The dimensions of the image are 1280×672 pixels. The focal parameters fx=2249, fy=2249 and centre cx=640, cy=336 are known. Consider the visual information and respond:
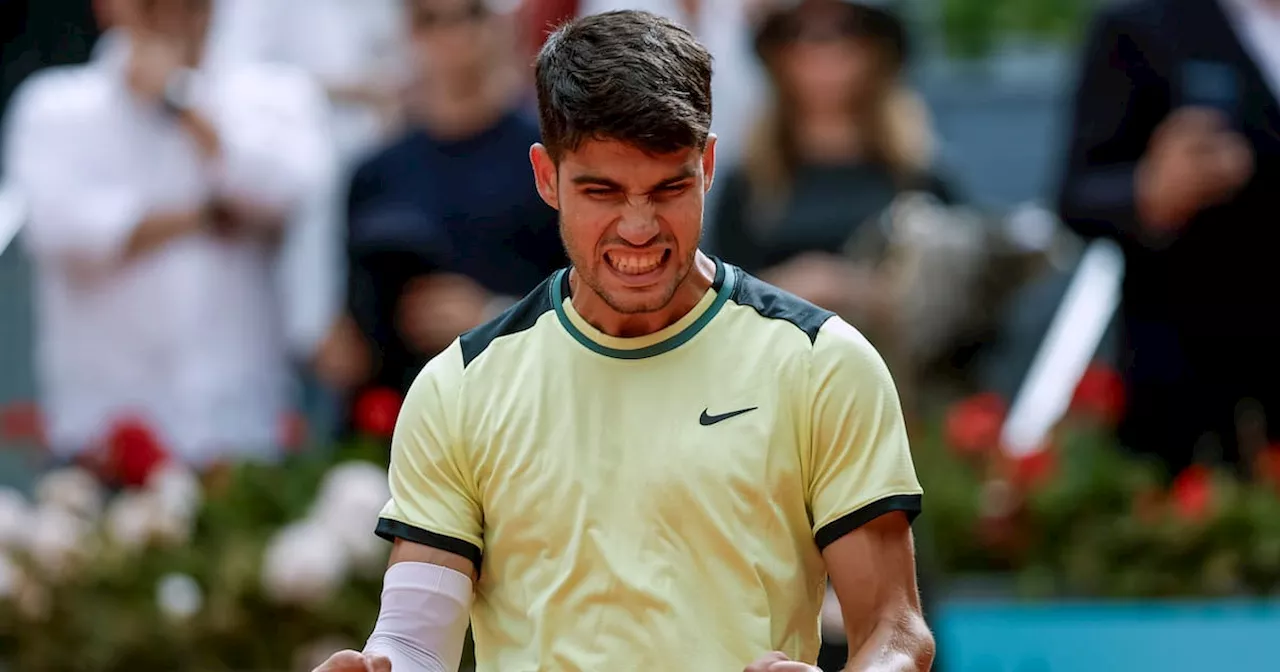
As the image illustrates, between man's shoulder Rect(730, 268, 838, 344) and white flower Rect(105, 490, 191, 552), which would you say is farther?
white flower Rect(105, 490, 191, 552)

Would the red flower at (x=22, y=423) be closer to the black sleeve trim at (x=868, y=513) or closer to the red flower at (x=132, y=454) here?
the red flower at (x=132, y=454)

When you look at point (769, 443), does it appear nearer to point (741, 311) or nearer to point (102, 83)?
point (741, 311)

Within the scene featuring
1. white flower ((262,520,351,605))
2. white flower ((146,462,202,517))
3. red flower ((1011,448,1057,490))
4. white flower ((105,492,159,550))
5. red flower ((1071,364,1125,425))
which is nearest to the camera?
white flower ((262,520,351,605))

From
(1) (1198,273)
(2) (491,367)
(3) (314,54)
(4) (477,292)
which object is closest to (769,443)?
(2) (491,367)

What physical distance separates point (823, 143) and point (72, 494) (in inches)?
99.7

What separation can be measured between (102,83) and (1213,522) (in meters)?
3.74

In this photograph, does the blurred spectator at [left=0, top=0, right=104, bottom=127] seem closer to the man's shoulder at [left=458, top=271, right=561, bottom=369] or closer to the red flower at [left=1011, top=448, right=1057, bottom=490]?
the red flower at [left=1011, top=448, right=1057, bottom=490]

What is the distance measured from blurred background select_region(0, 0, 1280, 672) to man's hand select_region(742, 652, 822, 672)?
340 centimetres

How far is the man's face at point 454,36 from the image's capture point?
7031 mm

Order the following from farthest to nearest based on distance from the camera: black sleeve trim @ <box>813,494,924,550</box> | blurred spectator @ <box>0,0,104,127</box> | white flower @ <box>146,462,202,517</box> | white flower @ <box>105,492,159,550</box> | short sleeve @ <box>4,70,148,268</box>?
blurred spectator @ <box>0,0,104,127</box> < short sleeve @ <box>4,70,148,268</box> < white flower @ <box>146,462,202,517</box> < white flower @ <box>105,492,159,550</box> < black sleeve trim @ <box>813,494,924,550</box>

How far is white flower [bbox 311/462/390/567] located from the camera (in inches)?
245

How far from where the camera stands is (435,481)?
10.7 feet

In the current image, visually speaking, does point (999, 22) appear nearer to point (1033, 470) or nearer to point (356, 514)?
point (1033, 470)

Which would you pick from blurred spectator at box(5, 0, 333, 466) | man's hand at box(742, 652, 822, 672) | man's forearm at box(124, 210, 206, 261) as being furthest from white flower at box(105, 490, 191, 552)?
man's hand at box(742, 652, 822, 672)
